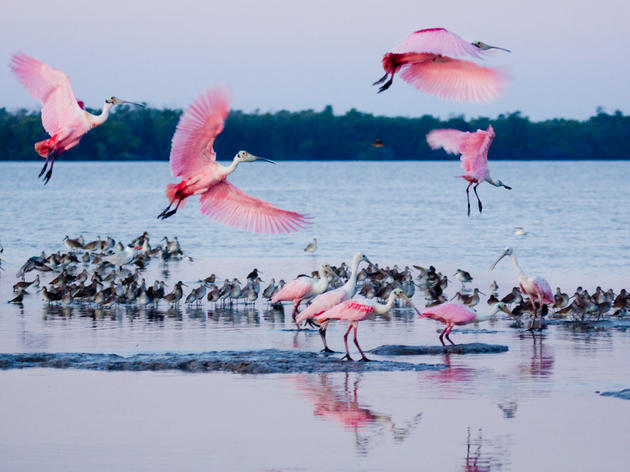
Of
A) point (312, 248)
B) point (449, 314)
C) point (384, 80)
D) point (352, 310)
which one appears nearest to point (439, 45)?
point (384, 80)

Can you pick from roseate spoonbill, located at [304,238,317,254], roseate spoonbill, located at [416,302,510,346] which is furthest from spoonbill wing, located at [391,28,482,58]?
roseate spoonbill, located at [304,238,317,254]

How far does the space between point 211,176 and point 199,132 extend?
0.45m

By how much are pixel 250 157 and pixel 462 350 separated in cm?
527

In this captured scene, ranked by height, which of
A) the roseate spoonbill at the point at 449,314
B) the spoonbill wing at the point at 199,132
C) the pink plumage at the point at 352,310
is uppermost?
the spoonbill wing at the point at 199,132

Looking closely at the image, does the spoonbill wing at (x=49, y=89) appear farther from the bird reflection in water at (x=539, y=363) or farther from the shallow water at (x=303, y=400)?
the bird reflection in water at (x=539, y=363)

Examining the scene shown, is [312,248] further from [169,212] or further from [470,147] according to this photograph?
[169,212]

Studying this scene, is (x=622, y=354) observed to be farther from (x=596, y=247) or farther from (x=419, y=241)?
(x=419, y=241)

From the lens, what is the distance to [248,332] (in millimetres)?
16828

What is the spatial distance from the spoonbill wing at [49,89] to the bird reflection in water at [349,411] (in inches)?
128

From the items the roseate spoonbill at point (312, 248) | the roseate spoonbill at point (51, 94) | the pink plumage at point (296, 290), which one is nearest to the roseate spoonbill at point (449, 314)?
the pink plumage at point (296, 290)

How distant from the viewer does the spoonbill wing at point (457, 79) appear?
10.6 m

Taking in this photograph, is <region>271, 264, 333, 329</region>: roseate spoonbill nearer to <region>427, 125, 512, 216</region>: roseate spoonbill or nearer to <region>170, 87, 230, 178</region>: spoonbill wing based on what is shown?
<region>427, 125, 512, 216</region>: roseate spoonbill

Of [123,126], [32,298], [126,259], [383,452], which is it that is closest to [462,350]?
[383,452]

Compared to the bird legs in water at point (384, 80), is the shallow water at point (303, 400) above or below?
below
